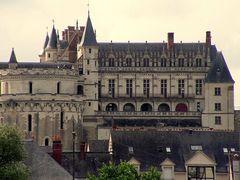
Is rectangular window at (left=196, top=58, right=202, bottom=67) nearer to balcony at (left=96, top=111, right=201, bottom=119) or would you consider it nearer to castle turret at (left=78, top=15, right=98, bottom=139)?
balcony at (left=96, top=111, right=201, bottom=119)

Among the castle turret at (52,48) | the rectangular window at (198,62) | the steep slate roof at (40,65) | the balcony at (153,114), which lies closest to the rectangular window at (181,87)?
the rectangular window at (198,62)

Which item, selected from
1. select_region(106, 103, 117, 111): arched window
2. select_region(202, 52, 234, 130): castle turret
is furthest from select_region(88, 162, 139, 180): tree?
select_region(106, 103, 117, 111): arched window

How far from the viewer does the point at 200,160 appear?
11031 cm

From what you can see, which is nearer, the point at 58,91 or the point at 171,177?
the point at 171,177

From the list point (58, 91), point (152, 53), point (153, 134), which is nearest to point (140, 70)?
point (152, 53)

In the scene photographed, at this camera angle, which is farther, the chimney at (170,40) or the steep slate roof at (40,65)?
the chimney at (170,40)

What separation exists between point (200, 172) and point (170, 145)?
14.0ft

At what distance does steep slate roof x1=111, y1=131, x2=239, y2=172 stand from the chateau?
46.5 metres

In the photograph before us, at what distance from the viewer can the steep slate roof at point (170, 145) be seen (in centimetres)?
11112

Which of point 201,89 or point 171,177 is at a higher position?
point 201,89

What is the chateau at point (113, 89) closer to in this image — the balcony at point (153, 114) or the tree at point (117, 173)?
the balcony at point (153, 114)

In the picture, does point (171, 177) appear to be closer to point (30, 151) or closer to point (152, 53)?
point (30, 151)

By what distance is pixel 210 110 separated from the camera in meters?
171

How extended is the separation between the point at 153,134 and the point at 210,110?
56768 mm
